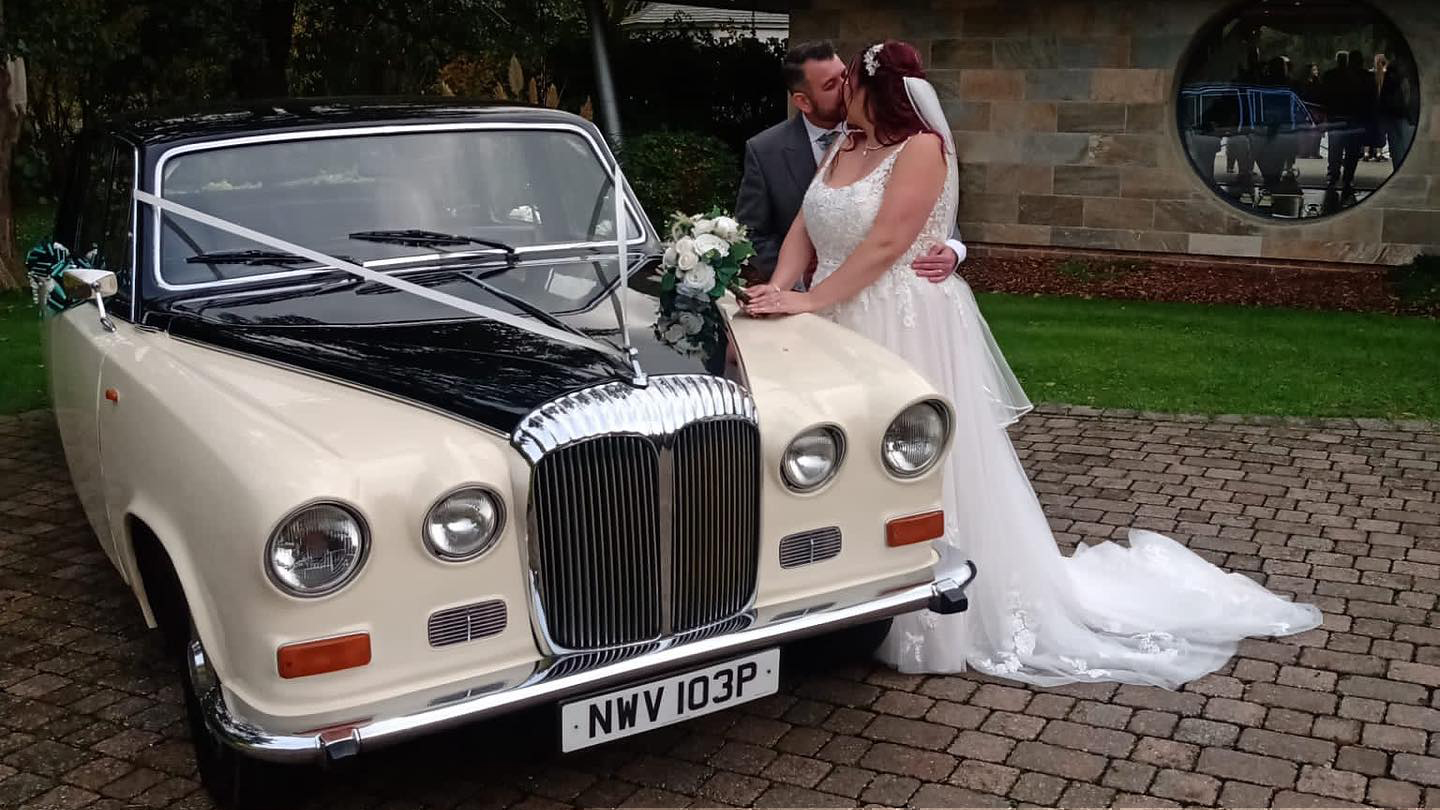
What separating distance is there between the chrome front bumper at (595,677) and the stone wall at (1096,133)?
30.2ft

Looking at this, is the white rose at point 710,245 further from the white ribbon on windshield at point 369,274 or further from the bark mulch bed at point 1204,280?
the bark mulch bed at point 1204,280

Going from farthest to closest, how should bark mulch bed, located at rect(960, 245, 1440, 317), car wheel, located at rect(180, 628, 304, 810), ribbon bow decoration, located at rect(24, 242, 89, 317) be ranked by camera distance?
bark mulch bed, located at rect(960, 245, 1440, 317), ribbon bow decoration, located at rect(24, 242, 89, 317), car wheel, located at rect(180, 628, 304, 810)

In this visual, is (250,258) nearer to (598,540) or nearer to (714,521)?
(598,540)

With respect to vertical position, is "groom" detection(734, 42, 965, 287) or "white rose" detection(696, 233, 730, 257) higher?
"groom" detection(734, 42, 965, 287)

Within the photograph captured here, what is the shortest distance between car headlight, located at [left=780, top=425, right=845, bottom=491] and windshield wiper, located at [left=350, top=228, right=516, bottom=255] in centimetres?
139

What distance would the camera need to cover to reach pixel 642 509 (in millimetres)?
3285

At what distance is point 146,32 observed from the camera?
1349cm

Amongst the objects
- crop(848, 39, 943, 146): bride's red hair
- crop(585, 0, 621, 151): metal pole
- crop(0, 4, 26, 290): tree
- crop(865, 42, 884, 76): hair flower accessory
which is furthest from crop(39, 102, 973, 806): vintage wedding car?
crop(585, 0, 621, 151): metal pole

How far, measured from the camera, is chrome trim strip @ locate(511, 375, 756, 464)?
3150 mm

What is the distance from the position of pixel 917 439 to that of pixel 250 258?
7.16ft

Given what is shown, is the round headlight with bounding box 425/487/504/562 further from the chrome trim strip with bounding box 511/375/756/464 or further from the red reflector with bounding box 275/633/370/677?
the red reflector with bounding box 275/633/370/677

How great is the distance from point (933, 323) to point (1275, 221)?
8.60m

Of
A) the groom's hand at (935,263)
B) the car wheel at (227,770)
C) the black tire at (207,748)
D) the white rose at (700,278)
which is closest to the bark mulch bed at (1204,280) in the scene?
the groom's hand at (935,263)

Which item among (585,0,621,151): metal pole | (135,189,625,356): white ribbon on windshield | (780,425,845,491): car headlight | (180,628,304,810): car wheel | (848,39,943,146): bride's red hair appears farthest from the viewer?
(585,0,621,151): metal pole
